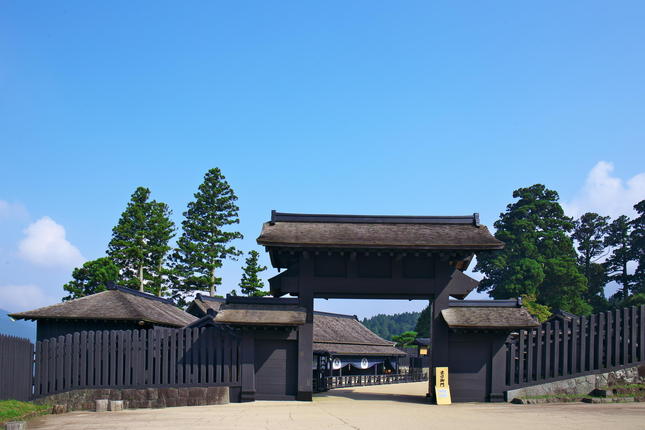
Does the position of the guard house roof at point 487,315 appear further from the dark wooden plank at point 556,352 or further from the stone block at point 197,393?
the stone block at point 197,393

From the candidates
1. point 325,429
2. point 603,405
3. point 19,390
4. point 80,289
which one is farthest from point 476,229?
point 80,289

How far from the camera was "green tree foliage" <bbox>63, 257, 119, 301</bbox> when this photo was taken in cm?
4806

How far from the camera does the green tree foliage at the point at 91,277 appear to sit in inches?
1892

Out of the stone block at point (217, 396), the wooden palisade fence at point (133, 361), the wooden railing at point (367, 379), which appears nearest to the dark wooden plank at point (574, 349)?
the wooden palisade fence at point (133, 361)

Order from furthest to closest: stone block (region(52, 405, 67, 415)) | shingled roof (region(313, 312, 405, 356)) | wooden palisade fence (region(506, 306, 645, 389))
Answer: shingled roof (region(313, 312, 405, 356))
wooden palisade fence (region(506, 306, 645, 389))
stone block (region(52, 405, 67, 415))

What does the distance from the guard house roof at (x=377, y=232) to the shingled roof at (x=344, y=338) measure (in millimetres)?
19942

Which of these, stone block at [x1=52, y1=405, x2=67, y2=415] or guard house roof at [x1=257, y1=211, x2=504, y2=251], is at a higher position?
guard house roof at [x1=257, y1=211, x2=504, y2=251]

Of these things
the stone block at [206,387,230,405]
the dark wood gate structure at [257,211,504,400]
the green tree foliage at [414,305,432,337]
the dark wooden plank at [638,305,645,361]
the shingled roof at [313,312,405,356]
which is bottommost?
the green tree foliage at [414,305,432,337]

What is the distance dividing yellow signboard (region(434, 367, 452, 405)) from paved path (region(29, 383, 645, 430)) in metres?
0.57

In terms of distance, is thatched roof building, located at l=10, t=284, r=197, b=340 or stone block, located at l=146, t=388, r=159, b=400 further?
thatched roof building, located at l=10, t=284, r=197, b=340

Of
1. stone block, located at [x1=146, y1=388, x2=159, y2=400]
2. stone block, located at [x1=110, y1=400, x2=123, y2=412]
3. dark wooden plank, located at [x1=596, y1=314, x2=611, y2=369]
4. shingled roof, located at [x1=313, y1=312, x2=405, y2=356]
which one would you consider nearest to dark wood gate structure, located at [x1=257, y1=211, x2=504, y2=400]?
dark wooden plank, located at [x1=596, y1=314, x2=611, y2=369]

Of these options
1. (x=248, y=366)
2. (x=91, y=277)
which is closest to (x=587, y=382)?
(x=248, y=366)

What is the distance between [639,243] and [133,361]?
67339 millimetres

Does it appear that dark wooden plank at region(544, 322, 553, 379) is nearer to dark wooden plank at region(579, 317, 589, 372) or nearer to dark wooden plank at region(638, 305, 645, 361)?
dark wooden plank at region(579, 317, 589, 372)
